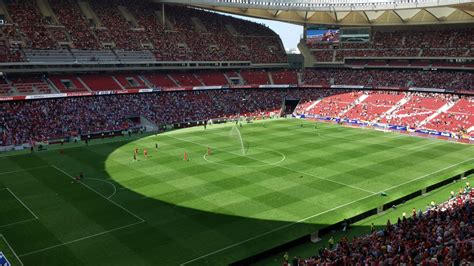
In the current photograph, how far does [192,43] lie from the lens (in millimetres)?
79500

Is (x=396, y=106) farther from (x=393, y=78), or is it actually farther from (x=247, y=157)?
(x=247, y=157)

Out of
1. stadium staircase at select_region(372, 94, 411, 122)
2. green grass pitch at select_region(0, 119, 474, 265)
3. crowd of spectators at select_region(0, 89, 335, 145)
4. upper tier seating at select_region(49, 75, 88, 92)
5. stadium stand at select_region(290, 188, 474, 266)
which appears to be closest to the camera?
stadium stand at select_region(290, 188, 474, 266)

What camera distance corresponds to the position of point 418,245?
1888 cm

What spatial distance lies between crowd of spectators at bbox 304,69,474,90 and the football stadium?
17.0 inches

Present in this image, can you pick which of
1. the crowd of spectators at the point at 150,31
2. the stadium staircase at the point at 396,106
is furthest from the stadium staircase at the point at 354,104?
the crowd of spectators at the point at 150,31

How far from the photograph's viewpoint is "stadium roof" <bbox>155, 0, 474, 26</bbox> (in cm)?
6906

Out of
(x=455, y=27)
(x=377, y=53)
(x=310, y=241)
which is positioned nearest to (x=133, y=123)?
(x=310, y=241)

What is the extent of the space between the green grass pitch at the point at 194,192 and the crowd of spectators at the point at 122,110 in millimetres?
5765

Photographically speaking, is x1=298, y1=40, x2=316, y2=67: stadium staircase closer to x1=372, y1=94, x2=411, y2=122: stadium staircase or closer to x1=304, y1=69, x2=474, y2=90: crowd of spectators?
x1=304, y1=69, x2=474, y2=90: crowd of spectators

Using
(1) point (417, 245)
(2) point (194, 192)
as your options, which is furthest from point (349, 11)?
(1) point (417, 245)

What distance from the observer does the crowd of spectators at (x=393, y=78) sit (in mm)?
69125

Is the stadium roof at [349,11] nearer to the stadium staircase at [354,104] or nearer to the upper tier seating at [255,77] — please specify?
the upper tier seating at [255,77]

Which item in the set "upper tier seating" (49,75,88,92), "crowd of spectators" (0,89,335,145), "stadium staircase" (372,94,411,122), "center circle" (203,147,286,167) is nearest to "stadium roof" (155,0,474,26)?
"stadium staircase" (372,94,411,122)

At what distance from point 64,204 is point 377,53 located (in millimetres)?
69086
